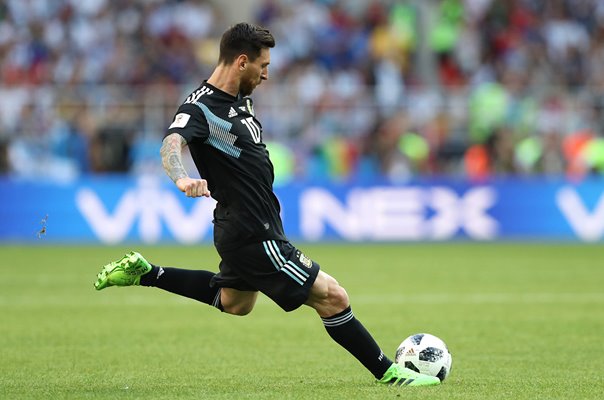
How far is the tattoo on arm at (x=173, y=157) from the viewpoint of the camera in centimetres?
660

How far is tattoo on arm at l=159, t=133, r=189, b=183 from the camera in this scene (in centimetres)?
660

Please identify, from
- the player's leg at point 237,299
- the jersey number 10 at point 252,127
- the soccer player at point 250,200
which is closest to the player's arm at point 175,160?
the soccer player at point 250,200

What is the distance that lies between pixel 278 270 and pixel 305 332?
3.61 m

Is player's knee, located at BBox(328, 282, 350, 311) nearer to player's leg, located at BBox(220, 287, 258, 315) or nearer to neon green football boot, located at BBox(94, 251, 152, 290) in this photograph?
player's leg, located at BBox(220, 287, 258, 315)

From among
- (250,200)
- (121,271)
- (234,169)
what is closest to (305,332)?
(121,271)

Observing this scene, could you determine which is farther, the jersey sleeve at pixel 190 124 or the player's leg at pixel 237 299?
the player's leg at pixel 237 299

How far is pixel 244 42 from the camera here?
7102mm

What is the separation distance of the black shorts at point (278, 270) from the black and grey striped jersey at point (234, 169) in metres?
0.06

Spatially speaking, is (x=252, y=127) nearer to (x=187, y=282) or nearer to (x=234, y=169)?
(x=234, y=169)

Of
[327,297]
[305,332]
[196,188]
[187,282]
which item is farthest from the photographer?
[305,332]

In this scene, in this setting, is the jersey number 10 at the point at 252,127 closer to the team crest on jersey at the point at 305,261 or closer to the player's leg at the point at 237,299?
the team crest on jersey at the point at 305,261

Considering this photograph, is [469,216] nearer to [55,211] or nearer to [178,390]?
[55,211]

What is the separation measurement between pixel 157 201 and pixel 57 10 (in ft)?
20.1

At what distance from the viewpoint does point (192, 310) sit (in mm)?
12633
